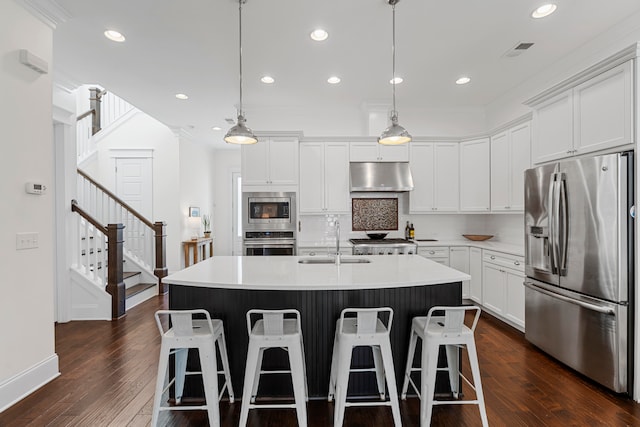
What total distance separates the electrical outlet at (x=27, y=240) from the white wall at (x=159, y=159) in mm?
3995

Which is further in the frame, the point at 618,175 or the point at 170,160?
the point at 170,160

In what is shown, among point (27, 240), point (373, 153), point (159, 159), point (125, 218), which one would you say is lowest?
point (27, 240)

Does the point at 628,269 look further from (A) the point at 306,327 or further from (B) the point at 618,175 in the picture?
(A) the point at 306,327

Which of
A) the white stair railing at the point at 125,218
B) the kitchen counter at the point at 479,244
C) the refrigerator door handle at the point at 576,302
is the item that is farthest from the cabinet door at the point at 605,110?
the white stair railing at the point at 125,218

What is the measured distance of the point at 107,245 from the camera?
4809 mm

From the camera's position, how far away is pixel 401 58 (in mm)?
3707

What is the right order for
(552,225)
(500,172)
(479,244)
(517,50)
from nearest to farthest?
1. (552,225)
2. (517,50)
3. (500,172)
4. (479,244)

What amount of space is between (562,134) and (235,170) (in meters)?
6.87

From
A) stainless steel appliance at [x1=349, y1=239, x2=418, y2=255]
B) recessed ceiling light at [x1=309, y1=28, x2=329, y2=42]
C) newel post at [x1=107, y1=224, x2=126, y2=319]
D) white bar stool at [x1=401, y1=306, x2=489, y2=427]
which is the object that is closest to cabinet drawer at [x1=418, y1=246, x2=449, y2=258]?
stainless steel appliance at [x1=349, y1=239, x2=418, y2=255]

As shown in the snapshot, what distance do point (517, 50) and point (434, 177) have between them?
205 centimetres

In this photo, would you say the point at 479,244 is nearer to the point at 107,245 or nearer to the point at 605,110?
the point at 605,110

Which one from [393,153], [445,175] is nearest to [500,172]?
[445,175]

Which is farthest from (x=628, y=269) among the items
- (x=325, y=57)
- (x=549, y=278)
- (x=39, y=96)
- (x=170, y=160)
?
(x=170, y=160)

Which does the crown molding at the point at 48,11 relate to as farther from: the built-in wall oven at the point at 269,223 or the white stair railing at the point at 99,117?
the white stair railing at the point at 99,117
